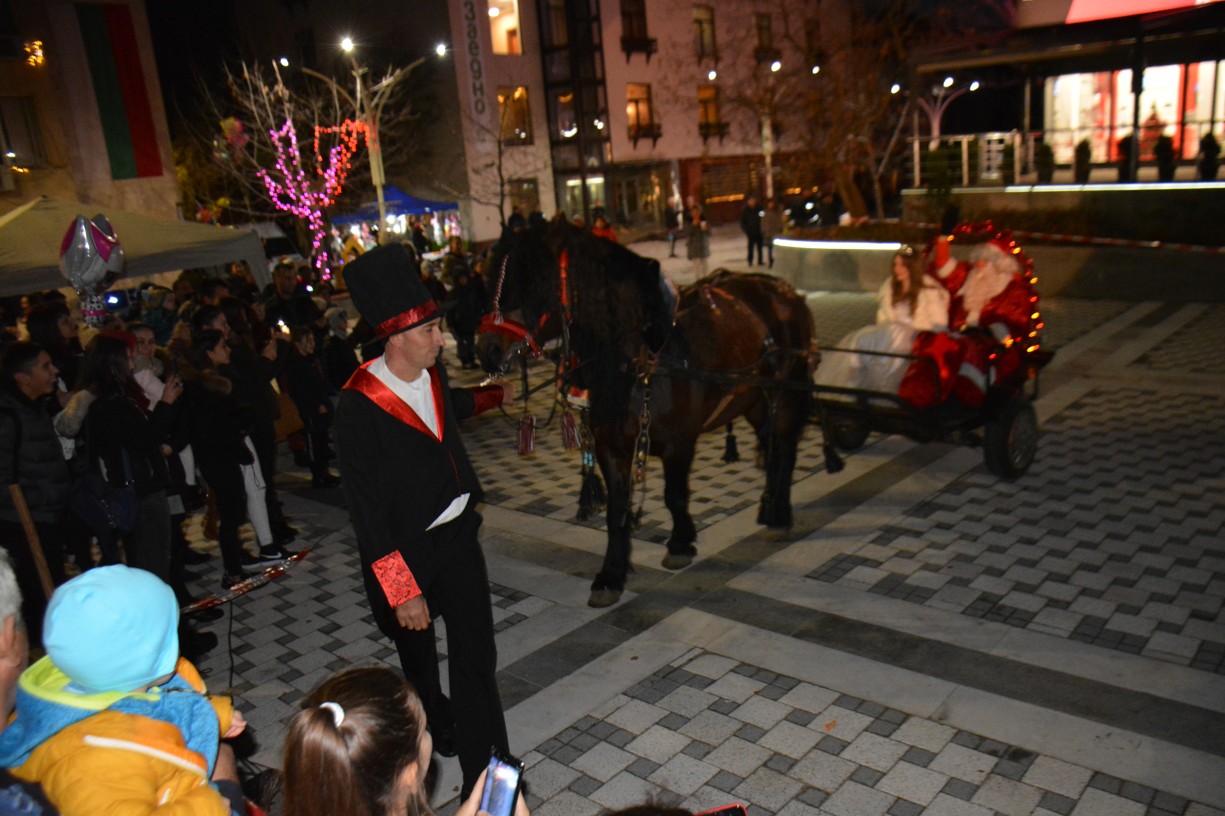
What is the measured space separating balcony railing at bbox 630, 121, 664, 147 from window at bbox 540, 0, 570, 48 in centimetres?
464

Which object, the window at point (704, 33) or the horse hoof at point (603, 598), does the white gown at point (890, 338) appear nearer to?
the horse hoof at point (603, 598)

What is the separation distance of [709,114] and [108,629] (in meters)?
40.5

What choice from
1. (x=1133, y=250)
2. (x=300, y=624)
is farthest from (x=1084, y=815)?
(x=1133, y=250)

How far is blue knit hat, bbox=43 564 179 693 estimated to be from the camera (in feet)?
6.16

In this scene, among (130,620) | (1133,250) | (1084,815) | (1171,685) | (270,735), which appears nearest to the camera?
(130,620)

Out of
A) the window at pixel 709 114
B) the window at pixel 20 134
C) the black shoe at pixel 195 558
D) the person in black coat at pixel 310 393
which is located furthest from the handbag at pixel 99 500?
the window at pixel 709 114

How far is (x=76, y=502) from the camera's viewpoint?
4.97m

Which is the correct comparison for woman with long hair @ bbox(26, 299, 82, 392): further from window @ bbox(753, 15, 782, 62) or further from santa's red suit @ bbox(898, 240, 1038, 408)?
window @ bbox(753, 15, 782, 62)

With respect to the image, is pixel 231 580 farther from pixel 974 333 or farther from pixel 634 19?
pixel 634 19

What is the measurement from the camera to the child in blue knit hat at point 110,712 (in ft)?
5.87

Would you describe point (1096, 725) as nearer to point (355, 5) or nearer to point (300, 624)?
point (300, 624)

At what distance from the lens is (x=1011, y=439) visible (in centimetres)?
Answer: 680

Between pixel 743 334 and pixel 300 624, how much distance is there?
11.5 ft

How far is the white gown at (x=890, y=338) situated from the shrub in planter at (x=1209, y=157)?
12.3 metres
